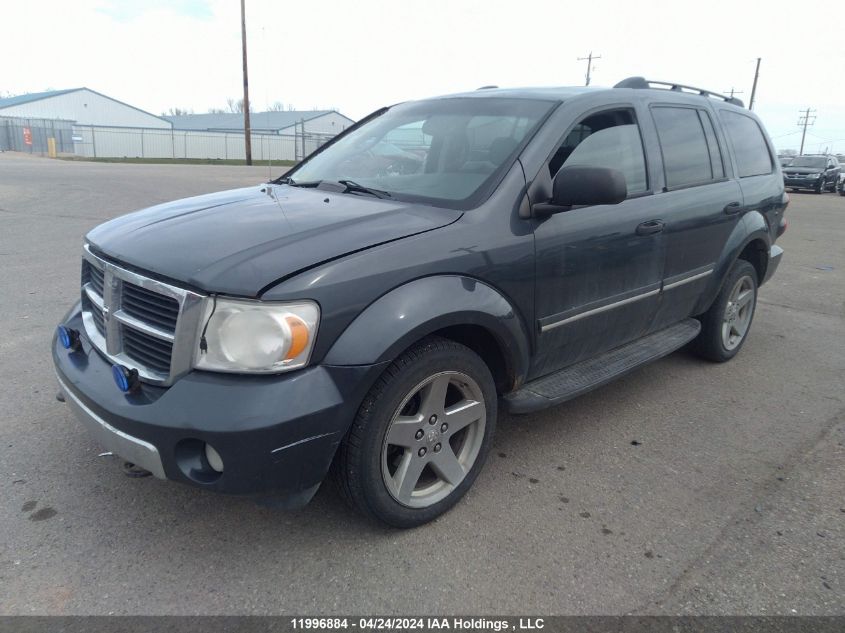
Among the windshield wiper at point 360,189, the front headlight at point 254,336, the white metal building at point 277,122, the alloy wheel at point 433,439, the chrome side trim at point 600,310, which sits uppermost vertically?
the white metal building at point 277,122

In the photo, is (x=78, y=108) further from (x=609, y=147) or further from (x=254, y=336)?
(x=254, y=336)

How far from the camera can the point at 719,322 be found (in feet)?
15.3

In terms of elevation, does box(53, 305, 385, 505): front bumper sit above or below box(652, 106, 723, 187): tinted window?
below

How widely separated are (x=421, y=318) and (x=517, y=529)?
1036 millimetres

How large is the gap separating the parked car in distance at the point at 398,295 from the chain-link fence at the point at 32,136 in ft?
188

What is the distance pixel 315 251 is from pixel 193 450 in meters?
0.83

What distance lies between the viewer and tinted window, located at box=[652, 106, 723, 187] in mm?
3846

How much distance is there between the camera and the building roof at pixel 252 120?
7090 centimetres

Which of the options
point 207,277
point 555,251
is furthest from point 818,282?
point 207,277

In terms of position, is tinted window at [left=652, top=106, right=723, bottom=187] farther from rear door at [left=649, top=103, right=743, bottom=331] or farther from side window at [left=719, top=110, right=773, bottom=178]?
side window at [left=719, top=110, right=773, bottom=178]

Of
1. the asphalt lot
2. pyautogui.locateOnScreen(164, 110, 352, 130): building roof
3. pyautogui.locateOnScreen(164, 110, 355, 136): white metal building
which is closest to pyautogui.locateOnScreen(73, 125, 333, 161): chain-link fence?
pyautogui.locateOnScreen(164, 110, 355, 136): white metal building

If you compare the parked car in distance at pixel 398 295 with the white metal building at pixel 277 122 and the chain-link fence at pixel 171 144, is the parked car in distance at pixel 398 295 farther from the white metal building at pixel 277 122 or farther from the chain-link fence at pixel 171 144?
the white metal building at pixel 277 122

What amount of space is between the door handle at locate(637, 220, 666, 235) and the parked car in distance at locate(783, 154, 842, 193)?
26803mm

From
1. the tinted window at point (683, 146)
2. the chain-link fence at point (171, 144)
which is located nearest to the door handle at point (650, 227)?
the tinted window at point (683, 146)
